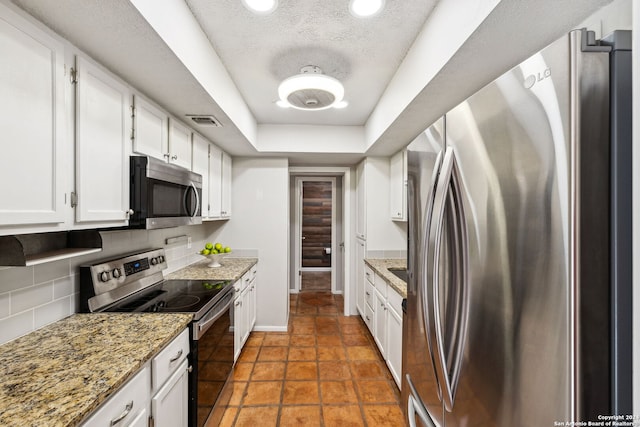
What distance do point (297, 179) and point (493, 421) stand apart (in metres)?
4.36

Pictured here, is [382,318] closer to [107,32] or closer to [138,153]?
[138,153]

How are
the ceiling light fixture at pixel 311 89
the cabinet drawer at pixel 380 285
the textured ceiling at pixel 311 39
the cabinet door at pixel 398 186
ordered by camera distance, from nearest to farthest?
the textured ceiling at pixel 311 39 → the ceiling light fixture at pixel 311 89 → the cabinet drawer at pixel 380 285 → the cabinet door at pixel 398 186

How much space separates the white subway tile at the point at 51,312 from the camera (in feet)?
4.34

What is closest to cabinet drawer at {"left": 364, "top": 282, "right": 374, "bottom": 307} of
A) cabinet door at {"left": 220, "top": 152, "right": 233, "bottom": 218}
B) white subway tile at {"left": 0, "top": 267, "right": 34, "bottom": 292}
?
cabinet door at {"left": 220, "top": 152, "right": 233, "bottom": 218}

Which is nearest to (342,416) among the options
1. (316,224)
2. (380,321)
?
(380,321)

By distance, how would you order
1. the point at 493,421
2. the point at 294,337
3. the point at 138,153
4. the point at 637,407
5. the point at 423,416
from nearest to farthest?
the point at 637,407 → the point at 493,421 → the point at 423,416 → the point at 138,153 → the point at 294,337

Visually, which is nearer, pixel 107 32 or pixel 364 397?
pixel 107 32

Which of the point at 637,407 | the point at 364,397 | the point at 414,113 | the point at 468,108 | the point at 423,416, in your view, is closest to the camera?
the point at 637,407

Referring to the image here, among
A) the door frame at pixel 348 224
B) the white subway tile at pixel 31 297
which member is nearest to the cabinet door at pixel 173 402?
the white subway tile at pixel 31 297

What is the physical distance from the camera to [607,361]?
55 centimetres

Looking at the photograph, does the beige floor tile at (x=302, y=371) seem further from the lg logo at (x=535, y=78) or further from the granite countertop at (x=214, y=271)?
the lg logo at (x=535, y=78)

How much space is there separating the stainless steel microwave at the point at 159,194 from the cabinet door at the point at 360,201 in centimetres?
208

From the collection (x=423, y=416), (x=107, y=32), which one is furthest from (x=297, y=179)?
(x=423, y=416)

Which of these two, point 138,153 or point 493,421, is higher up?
point 138,153
